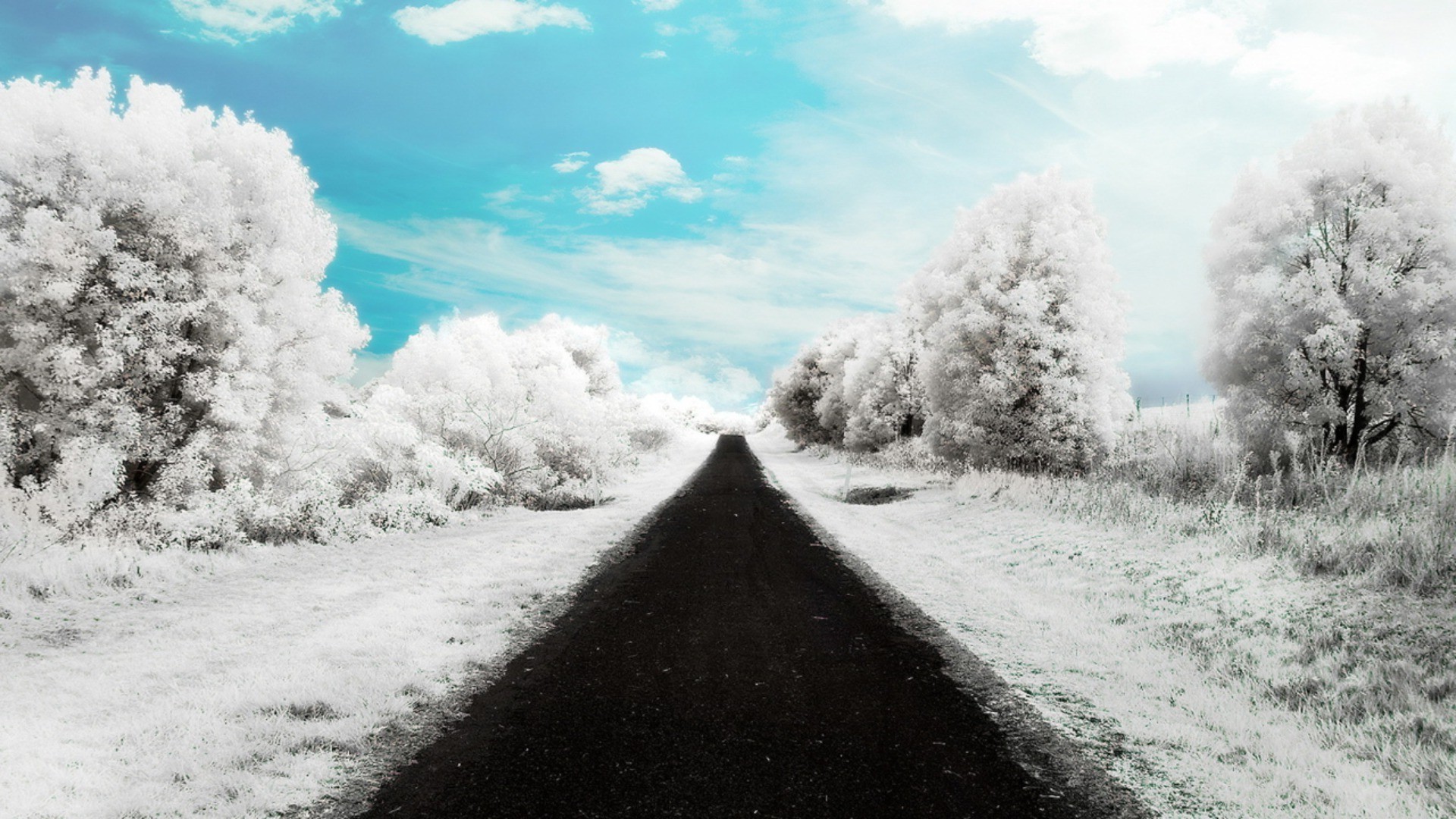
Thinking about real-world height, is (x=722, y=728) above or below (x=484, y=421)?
below

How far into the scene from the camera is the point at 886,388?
35.7 metres

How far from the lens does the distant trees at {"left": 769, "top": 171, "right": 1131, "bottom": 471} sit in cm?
1884

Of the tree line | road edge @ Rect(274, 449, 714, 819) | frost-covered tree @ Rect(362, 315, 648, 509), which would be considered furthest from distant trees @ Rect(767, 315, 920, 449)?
road edge @ Rect(274, 449, 714, 819)

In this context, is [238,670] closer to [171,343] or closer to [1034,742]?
[1034,742]

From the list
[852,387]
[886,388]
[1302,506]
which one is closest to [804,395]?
[852,387]

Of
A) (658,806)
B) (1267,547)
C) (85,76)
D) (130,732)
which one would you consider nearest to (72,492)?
(85,76)

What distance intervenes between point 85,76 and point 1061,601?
53.3ft

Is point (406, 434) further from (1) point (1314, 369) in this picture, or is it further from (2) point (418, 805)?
(1) point (1314, 369)

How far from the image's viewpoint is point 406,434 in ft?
45.4

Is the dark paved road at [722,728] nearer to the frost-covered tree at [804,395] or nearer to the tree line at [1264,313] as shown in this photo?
the tree line at [1264,313]

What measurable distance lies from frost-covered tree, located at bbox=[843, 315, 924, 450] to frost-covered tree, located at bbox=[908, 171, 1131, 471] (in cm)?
1323

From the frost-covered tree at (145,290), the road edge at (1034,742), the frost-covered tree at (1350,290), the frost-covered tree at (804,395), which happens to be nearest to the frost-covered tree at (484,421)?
the frost-covered tree at (145,290)

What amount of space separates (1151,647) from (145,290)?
1431 cm

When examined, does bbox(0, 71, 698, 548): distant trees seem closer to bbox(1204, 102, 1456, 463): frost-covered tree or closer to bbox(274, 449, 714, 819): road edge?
bbox(274, 449, 714, 819): road edge
